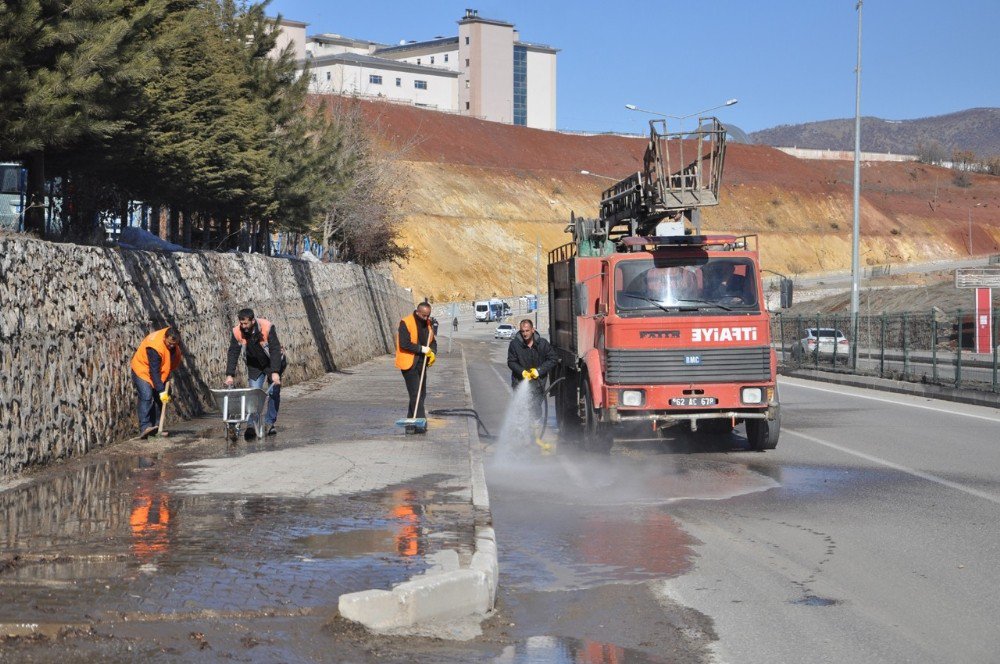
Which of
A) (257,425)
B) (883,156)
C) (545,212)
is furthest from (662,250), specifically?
(883,156)

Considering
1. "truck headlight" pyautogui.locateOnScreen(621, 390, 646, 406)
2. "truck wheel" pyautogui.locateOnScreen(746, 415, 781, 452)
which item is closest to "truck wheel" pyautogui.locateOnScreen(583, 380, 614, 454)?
"truck headlight" pyautogui.locateOnScreen(621, 390, 646, 406)

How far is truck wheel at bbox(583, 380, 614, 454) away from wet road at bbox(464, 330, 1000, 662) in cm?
24

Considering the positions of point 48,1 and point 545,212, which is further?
point 545,212

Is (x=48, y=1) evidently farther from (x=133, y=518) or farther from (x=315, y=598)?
(x=315, y=598)

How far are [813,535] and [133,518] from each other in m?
5.26

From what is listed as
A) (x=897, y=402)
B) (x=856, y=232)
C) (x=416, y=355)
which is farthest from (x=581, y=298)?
(x=856, y=232)

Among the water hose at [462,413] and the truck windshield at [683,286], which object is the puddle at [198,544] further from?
the water hose at [462,413]

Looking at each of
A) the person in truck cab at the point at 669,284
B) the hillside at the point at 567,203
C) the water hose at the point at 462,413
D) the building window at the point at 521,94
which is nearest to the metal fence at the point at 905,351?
the water hose at the point at 462,413

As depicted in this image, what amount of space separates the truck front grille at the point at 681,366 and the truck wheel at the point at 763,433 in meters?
0.71

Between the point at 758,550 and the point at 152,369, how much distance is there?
8113mm

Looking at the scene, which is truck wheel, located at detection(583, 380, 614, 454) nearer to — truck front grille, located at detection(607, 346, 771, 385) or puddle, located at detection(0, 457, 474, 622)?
truck front grille, located at detection(607, 346, 771, 385)

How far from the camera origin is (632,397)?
1452cm

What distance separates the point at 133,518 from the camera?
30.3 ft

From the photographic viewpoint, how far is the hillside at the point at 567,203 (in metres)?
109
